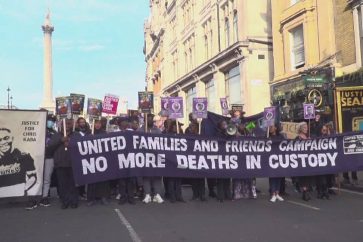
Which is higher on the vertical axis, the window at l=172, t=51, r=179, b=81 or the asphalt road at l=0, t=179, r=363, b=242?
the window at l=172, t=51, r=179, b=81

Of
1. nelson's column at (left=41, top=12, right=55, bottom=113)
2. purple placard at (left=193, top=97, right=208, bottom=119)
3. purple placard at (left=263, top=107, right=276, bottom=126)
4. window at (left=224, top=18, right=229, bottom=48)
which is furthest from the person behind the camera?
nelson's column at (left=41, top=12, right=55, bottom=113)

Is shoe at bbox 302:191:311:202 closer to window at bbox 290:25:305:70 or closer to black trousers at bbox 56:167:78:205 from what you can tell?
black trousers at bbox 56:167:78:205

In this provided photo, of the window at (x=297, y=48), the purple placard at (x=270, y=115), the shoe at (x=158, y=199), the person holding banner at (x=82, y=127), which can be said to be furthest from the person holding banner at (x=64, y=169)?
the window at (x=297, y=48)

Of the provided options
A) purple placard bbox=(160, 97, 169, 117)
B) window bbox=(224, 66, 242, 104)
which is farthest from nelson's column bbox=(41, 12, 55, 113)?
purple placard bbox=(160, 97, 169, 117)

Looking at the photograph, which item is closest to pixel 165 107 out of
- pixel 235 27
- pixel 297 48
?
pixel 297 48

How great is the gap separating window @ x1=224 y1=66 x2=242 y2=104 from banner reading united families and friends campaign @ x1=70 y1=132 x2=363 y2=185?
890 inches

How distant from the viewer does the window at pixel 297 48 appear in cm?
2833

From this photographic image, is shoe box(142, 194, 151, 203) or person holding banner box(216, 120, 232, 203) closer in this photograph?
shoe box(142, 194, 151, 203)

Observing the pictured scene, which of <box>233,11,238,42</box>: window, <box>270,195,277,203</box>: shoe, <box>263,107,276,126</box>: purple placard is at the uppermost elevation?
<box>233,11,238,42</box>: window

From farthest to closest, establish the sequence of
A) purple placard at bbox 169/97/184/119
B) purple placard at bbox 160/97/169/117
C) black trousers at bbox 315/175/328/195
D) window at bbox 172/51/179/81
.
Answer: window at bbox 172/51/179/81
purple placard at bbox 160/97/169/117
purple placard at bbox 169/97/184/119
black trousers at bbox 315/175/328/195

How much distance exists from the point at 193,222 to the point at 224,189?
3276 mm

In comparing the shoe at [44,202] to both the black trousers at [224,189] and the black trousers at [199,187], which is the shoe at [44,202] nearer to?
the black trousers at [199,187]

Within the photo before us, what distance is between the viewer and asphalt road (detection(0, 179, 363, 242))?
8.50 metres

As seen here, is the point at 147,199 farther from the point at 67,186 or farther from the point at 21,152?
the point at 21,152
